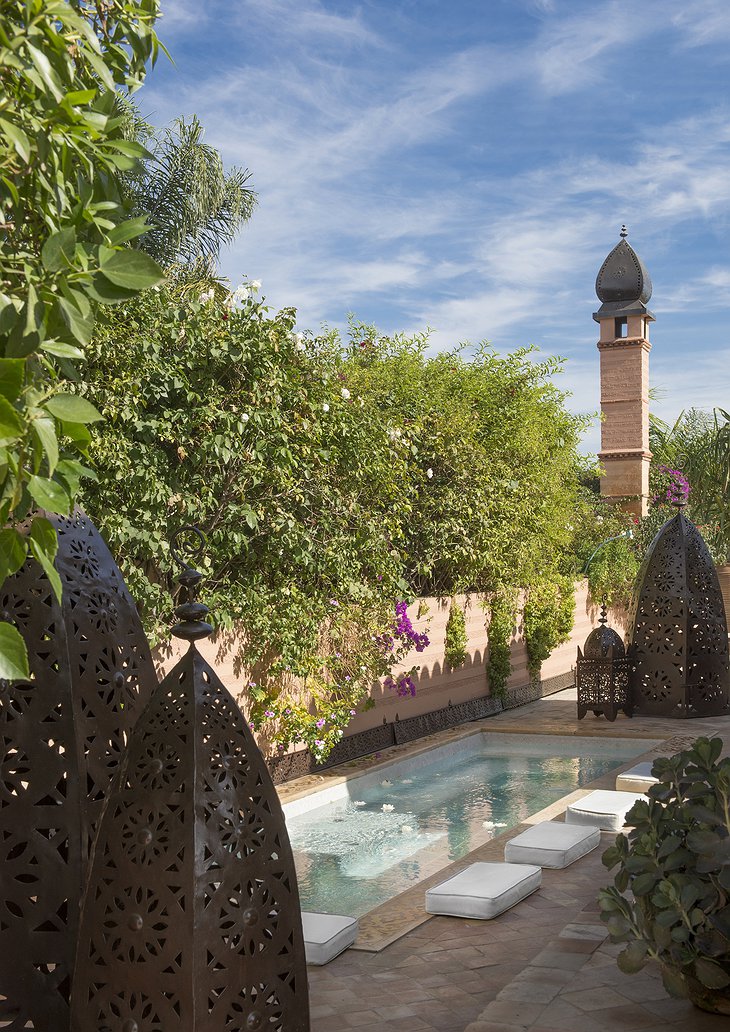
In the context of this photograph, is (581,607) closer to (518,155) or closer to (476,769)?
(476,769)

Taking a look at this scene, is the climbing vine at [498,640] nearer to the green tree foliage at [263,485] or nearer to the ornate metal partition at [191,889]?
the green tree foliage at [263,485]

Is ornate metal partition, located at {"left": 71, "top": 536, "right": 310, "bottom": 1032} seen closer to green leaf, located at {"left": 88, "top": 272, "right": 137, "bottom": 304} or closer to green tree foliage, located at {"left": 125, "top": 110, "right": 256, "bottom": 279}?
green leaf, located at {"left": 88, "top": 272, "right": 137, "bottom": 304}

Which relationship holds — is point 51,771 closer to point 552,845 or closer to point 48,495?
point 48,495

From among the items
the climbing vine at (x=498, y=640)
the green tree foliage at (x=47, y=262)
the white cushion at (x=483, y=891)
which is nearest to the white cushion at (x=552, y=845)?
the white cushion at (x=483, y=891)

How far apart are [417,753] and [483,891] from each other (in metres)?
4.81

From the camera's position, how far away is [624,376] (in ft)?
64.6

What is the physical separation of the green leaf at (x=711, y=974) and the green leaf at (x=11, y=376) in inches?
119

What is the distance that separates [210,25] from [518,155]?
778 cm

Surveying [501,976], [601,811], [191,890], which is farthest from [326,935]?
[601,811]

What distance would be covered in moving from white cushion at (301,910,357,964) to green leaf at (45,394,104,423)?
3.59m

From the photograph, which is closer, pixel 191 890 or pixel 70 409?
pixel 70 409

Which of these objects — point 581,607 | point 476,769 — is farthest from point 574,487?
point 476,769

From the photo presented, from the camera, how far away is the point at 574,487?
15578mm

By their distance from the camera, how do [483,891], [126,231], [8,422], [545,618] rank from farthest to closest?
[545,618] → [483,891] → [126,231] → [8,422]
